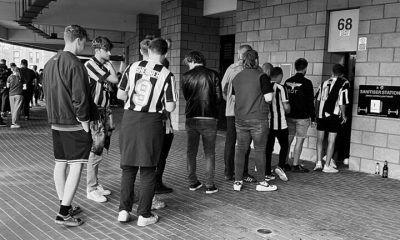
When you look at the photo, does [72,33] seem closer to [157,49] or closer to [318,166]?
[157,49]

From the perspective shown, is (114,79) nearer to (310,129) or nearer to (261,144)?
(261,144)

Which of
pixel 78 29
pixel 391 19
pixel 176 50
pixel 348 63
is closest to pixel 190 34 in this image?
pixel 176 50

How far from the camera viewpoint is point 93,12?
16844 millimetres

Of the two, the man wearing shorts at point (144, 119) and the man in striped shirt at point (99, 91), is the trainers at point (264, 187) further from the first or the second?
the man in striped shirt at point (99, 91)

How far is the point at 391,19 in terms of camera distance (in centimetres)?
613

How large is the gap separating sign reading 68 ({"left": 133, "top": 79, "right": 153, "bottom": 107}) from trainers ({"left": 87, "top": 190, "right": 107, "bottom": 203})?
139 cm

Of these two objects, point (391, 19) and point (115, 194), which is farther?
point (391, 19)

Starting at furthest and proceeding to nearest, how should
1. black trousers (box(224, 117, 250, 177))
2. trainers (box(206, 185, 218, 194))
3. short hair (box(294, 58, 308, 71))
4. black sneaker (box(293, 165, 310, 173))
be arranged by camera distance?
black sneaker (box(293, 165, 310, 173)) → short hair (box(294, 58, 308, 71)) → black trousers (box(224, 117, 250, 177)) → trainers (box(206, 185, 218, 194))

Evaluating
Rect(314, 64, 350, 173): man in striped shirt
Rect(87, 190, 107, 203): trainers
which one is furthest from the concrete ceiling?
Rect(87, 190, 107, 203): trainers

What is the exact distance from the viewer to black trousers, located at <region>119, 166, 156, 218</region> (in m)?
3.83

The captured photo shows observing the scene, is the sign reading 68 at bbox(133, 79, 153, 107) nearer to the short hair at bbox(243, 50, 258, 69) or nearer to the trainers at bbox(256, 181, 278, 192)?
the short hair at bbox(243, 50, 258, 69)

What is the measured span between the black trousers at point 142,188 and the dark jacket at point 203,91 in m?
1.20

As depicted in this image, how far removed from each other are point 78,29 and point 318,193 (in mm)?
3452

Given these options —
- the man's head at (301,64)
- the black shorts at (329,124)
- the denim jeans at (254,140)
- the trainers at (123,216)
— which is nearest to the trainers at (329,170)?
the black shorts at (329,124)
